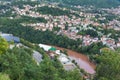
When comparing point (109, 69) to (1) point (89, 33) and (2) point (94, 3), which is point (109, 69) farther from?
(2) point (94, 3)

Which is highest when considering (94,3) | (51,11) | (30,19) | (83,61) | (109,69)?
(109,69)

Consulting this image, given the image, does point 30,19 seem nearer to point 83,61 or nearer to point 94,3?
point 83,61

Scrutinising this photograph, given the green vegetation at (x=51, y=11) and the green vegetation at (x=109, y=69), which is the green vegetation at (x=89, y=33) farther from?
the green vegetation at (x=109, y=69)

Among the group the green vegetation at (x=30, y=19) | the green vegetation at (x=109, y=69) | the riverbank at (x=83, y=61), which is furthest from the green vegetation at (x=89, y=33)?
the green vegetation at (x=109, y=69)

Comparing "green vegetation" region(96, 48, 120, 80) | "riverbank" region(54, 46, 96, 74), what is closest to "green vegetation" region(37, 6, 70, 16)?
"riverbank" region(54, 46, 96, 74)

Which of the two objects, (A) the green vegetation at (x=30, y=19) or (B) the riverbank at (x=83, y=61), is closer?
(B) the riverbank at (x=83, y=61)

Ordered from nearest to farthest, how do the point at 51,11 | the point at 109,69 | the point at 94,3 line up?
the point at 109,69, the point at 51,11, the point at 94,3

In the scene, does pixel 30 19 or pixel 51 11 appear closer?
pixel 30 19

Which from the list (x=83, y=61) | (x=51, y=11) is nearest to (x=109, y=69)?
(x=83, y=61)

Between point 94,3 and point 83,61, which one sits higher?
point 83,61

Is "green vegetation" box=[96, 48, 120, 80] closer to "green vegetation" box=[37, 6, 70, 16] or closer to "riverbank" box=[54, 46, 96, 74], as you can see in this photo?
"riverbank" box=[54, 46, 96, 74]

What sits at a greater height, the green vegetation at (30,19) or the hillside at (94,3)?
the green vegetation at (30,19)

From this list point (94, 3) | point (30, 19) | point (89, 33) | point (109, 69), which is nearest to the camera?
point (109, 69)

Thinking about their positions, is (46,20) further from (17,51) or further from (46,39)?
(17,51)
